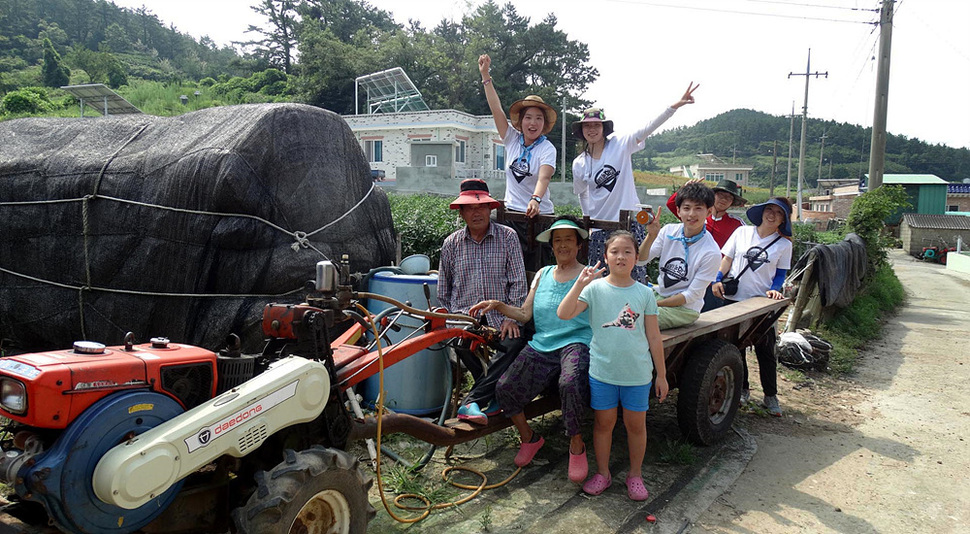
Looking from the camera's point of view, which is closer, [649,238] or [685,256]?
[649,238]

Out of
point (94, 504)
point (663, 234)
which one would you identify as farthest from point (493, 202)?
point (94, 504)

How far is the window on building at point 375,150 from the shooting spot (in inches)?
1347

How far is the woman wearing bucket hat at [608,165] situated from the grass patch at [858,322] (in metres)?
3.97

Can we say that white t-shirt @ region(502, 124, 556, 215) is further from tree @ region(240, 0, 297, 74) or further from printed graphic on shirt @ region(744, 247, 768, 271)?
tree @ region(240, 0, 297, 74)

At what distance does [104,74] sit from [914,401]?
197 ft

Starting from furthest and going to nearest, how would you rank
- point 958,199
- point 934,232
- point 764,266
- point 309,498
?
point 958,199 < point 934,232 < point 764,266 < point 309,498

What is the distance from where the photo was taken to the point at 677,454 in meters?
4.49

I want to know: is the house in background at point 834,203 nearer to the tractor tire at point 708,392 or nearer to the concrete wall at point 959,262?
the concrete wall at point 959,262

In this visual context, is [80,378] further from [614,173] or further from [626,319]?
[614,173]

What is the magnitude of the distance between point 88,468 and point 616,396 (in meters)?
2.68

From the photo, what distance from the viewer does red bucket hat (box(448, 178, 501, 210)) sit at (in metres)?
4.37

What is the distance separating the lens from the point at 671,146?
4611 inches

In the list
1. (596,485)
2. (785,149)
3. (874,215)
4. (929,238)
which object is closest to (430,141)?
(874,215)

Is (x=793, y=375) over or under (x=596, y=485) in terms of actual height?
under
